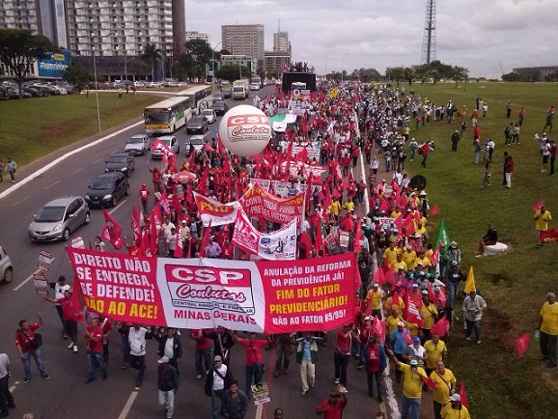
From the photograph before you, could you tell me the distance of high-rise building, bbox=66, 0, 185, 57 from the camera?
146 metres

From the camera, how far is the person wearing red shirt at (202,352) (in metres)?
11.1

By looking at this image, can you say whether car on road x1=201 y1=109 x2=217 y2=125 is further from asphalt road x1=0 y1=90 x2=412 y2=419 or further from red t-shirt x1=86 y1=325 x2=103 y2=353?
red t-shirt x1=86 y1=325 x2=103 y2=353

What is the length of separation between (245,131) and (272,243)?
403 inches

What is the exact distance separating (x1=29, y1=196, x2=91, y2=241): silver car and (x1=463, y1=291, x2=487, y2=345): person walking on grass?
14.3 m

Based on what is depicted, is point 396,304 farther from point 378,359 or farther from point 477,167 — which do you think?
point 477,167

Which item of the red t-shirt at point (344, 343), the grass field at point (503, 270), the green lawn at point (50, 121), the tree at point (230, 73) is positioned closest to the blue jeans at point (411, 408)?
the grass field at point (503, 270)

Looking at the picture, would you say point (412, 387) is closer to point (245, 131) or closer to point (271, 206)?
point (271, 206)

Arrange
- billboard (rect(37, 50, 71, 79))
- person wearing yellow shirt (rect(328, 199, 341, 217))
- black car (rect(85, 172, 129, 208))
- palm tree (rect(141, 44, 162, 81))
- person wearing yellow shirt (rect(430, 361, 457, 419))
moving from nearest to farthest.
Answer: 1. person wearing yellow shirt (rect(430, 361, 457, 419))
2. person wearing yellow shirt (rect(328, 199, 341, 217))
3. black car (rect(85, 172, 129, 208))
4. billboard (rect(37, 50, 71, 79))
5. palm tree (rect(141, 44, 162, 81))

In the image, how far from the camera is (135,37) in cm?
14850

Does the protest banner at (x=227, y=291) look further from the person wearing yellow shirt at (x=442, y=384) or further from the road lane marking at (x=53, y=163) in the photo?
the road lane marking at (x=53, y=163)

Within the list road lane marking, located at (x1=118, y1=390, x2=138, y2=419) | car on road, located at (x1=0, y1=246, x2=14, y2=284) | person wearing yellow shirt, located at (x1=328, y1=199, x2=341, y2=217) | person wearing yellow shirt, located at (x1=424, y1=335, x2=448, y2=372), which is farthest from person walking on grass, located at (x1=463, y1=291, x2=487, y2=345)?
car on road, located at (x1=0, y1=246, x2=14, y2=284)

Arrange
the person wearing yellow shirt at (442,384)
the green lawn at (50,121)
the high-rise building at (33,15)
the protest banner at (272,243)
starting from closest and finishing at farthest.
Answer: the person wearing yellow shirt at (442,384)
the protest banner at (272,243)
the green lawn at (50,121)
the high-rise building at (33,15)

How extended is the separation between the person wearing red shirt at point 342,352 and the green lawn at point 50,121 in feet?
109

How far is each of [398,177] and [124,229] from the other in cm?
1131
